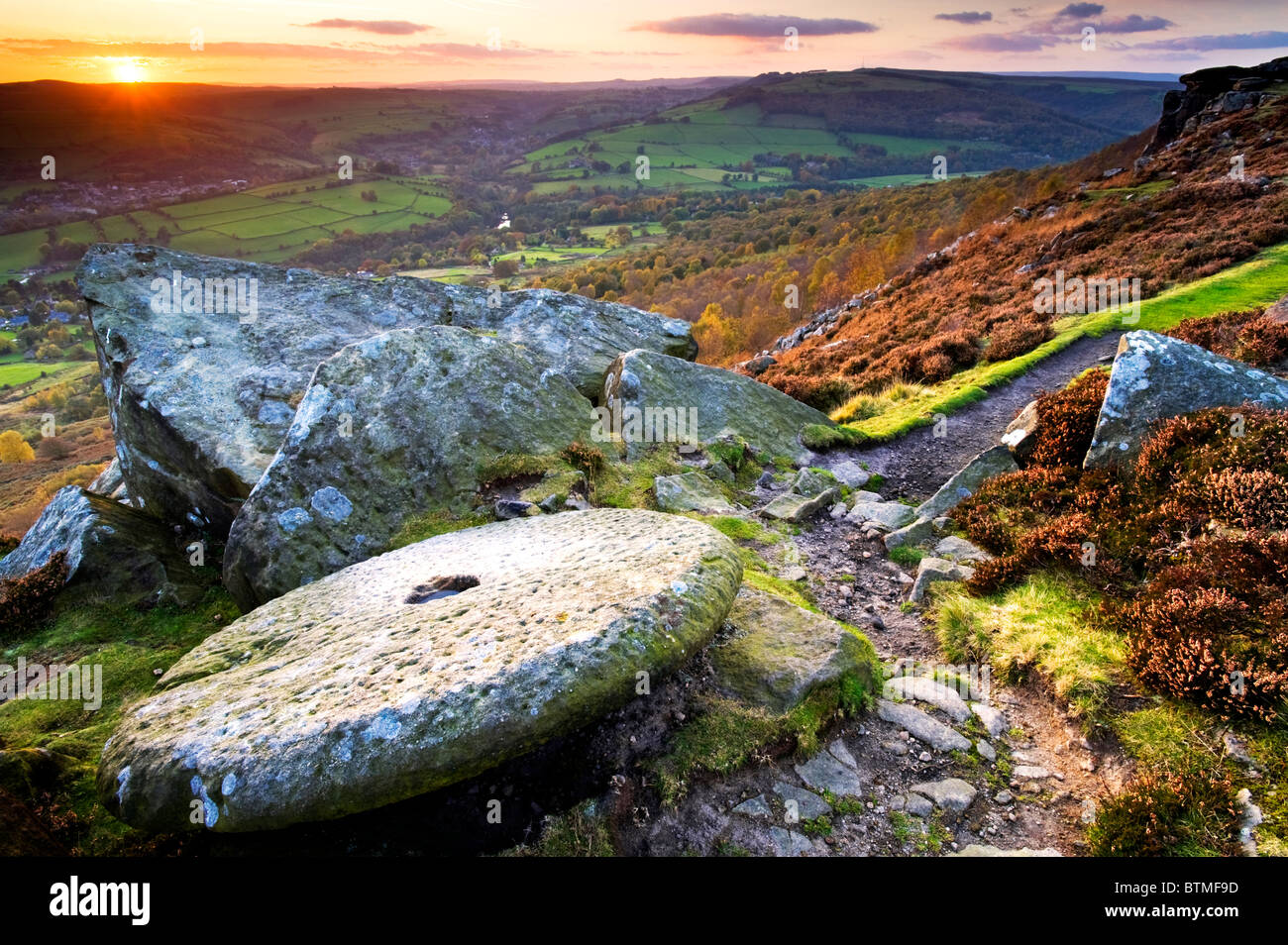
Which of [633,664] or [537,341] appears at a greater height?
[537,341]

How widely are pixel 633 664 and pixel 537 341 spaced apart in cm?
1218

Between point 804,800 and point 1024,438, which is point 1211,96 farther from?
point 804,800

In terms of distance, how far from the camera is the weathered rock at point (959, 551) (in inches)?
367

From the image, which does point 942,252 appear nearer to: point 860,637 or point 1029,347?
point 1029,347

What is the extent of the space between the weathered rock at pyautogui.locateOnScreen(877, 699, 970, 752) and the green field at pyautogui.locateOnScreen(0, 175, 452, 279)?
12160 cm

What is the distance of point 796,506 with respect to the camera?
11273 mm

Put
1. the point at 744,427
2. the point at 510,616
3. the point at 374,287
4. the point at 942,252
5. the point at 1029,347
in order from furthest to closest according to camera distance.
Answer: the point at 942,252 < the point at 1029,347 < the point at 374,287 < the point at 744,427 < the point at 510,616

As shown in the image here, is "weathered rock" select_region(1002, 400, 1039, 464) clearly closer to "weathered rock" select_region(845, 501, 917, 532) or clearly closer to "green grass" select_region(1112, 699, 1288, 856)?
"weathered rock" select_region(845, 501, 917, 532)

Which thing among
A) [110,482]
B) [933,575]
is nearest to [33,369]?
[110,482]

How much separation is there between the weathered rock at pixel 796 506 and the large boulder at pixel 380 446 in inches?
146

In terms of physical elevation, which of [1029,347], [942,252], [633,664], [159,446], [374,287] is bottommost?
[633,664]
